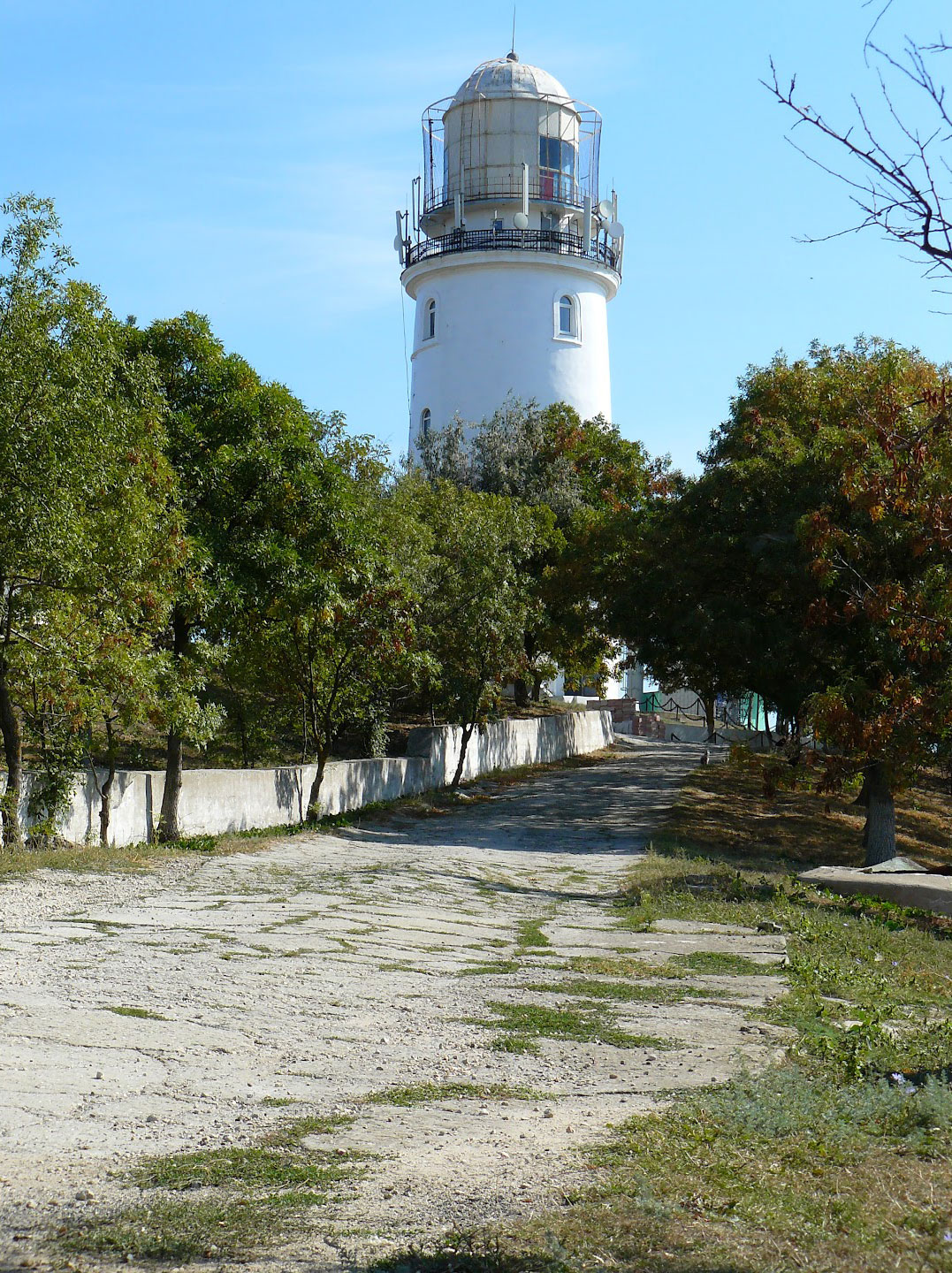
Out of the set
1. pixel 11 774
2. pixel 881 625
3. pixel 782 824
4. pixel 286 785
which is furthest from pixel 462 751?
pixel 11 774

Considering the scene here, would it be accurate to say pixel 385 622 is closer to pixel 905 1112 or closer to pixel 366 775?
pixel 366 775

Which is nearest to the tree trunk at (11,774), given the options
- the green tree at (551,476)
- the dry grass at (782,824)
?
the dry grass at (782,824)

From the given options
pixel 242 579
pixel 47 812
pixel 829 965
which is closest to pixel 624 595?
pixel 242 579

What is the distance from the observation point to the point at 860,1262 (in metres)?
3.20

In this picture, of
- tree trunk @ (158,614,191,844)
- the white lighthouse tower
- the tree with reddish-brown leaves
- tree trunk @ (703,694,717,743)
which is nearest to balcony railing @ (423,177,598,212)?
the white lighthouse tower

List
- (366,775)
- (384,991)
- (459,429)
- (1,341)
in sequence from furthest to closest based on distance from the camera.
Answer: (459,429), (366,775), (1,341), (384,991)

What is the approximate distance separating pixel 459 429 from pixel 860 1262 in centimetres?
3368

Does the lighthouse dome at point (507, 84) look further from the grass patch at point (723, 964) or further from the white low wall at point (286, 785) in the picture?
the grass patch at point (723, 964)

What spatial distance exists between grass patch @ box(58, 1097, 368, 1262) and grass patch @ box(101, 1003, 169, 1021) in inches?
68.0

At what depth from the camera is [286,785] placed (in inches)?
731

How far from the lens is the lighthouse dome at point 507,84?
40.5 meters

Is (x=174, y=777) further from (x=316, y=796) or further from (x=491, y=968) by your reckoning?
(x=491, y=968)

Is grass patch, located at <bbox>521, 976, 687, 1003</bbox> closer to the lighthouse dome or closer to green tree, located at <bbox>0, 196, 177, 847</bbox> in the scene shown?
green tree, located at <bbox>0, 196, 177, 847</bbox>

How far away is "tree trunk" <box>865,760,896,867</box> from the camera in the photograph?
19.3 metres
